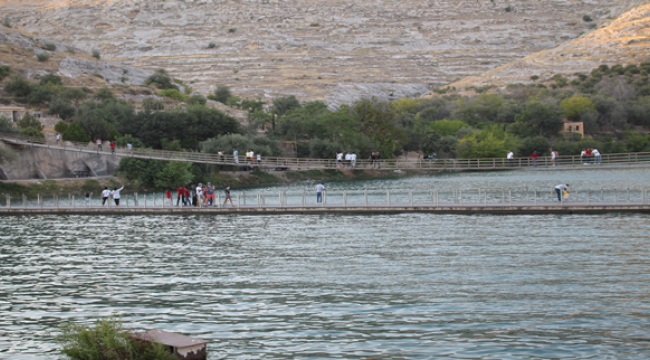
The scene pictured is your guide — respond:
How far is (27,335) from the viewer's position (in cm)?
1562

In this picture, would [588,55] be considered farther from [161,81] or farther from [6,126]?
[6,126]

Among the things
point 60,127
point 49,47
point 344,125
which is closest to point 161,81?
point 49,47

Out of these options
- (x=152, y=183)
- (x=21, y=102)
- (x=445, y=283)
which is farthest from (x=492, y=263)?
(x=21, y=102)

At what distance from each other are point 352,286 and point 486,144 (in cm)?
7990

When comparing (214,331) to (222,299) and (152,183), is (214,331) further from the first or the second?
(152,183)

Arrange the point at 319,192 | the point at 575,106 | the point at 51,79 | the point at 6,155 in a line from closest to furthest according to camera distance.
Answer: the point at 319,192 → the point at 6,155 → the point at 575,106 → the point at 51,79

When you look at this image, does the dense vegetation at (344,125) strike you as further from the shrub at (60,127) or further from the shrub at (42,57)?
the shrub at (42,57)

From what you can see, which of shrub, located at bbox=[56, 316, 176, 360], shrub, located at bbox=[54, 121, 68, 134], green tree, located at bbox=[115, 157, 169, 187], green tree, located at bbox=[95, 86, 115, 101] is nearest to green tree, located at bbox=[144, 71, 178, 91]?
green tree, located at bbox=[95, 86, 115, 101]

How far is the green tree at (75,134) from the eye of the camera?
80500 mm

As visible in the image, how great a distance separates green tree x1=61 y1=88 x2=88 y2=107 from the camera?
103688mm

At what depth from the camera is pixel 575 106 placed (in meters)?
112

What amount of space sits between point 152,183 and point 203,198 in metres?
29.6

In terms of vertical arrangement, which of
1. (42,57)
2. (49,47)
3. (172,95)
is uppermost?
(49,47)

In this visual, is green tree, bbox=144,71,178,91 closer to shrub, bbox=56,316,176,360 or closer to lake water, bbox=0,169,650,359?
lake water, bbox=0,169,650,359
